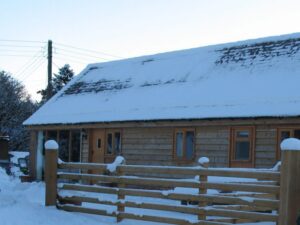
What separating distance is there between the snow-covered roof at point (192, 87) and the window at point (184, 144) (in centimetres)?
75

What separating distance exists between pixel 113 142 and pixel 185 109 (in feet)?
13.0

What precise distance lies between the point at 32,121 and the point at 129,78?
15.4 ft

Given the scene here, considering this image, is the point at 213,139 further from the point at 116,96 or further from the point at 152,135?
the point at 116,96

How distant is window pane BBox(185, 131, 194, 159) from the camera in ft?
59.8

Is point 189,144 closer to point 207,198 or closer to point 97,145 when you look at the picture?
point 97,145

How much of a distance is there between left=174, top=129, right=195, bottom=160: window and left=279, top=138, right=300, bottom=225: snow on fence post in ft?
33.2

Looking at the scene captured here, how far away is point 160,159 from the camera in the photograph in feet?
62.7

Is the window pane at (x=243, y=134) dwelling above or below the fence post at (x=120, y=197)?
above

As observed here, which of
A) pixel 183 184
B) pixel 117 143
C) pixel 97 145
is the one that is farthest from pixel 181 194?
pixel 97 145

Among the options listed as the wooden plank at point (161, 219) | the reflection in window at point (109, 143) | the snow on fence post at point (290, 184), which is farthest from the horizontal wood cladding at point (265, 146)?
the snow on fence post at point (290, 184)

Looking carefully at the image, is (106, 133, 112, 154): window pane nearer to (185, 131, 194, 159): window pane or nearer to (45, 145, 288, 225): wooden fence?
(185, 131, 194, 159): window pane

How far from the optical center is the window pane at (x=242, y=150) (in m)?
16.7

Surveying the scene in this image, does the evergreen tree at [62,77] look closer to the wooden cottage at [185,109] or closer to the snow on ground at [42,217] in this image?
the wooden cottage at [185,109]

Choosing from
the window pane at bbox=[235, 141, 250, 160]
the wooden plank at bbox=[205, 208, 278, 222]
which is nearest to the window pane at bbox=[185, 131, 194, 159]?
the window pane at bbox=[235, 141, 250, 160]
